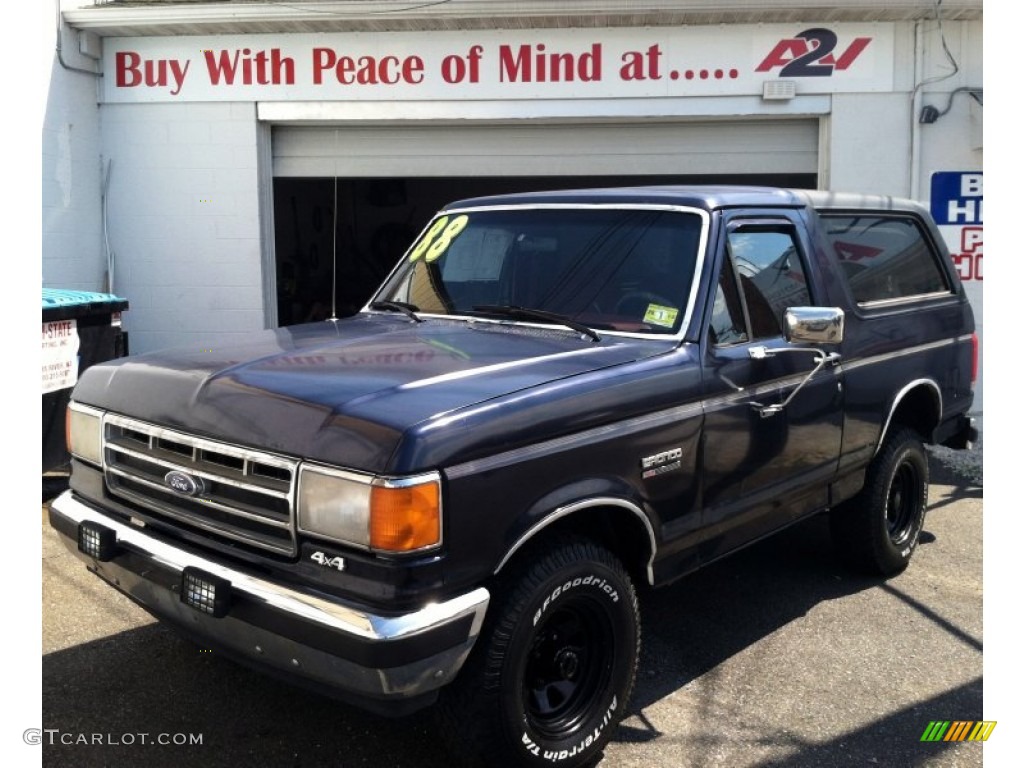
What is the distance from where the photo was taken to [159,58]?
29.4ft

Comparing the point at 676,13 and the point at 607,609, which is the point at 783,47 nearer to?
the point at 676,13

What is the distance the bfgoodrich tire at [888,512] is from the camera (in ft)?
15.8

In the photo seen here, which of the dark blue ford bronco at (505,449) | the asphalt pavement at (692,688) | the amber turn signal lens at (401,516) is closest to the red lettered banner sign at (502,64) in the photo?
the dark blue ford bronco at (505,449)

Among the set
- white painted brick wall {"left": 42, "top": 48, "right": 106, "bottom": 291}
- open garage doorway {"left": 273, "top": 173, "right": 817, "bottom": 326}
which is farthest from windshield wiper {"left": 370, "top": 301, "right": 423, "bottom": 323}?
open garage doorway {"left": 273, "top": 173, "right": 817, "bottom": 326}

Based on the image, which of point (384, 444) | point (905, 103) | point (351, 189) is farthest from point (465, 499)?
point (351, 189)

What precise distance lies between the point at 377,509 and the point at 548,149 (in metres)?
7.07

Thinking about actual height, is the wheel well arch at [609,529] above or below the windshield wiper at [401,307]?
below

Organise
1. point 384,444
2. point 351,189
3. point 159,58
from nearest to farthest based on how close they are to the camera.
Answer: point 384,444, point 159,58, point 351,189

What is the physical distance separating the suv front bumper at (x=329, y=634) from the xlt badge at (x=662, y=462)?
2.75 ft

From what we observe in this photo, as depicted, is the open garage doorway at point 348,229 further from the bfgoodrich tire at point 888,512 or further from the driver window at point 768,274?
the driver window at point 768,274

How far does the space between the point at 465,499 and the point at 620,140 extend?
6964mm

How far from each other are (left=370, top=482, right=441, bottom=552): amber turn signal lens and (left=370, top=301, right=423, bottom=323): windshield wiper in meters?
1.72

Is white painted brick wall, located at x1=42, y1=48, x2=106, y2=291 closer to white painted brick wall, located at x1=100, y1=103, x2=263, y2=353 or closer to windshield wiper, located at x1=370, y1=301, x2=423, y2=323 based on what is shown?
white painted brick wall, located at x1=100, y1=103, x2=263, y2=353

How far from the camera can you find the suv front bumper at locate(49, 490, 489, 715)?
2.51 meters
